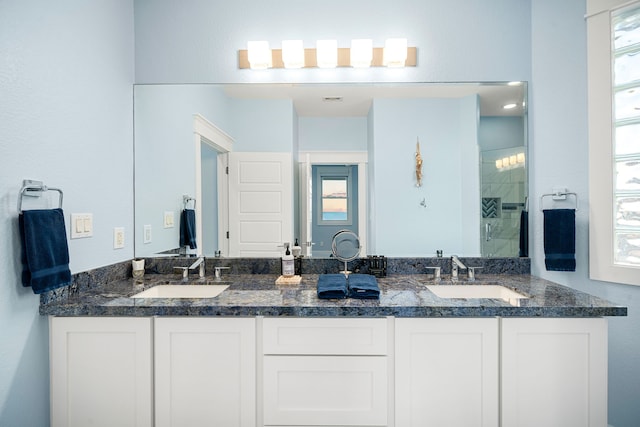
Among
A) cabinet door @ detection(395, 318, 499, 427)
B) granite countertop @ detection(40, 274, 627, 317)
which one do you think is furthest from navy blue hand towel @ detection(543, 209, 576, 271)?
cabinet door @ detection(395, 318, 499, 427)

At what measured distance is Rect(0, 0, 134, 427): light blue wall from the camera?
1.25 meters

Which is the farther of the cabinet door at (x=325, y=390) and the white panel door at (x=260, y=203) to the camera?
the white panel door at (x=260, y=203)

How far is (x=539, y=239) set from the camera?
193 centimetres

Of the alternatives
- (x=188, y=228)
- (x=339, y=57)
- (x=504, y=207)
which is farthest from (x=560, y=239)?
(x=188, y=228)

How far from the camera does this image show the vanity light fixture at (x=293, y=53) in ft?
6.36

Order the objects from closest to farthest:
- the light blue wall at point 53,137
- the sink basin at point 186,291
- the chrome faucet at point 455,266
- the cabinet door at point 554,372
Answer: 1. the light blue wall at point 53,137
2. the cabinet door at point 554,372
3. the sink basin at point 186,291
4. the chrome faucet at point 455,266

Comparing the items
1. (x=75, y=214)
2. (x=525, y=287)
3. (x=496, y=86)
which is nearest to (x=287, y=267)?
(x=75, y=214)

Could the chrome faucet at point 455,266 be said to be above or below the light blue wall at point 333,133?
below

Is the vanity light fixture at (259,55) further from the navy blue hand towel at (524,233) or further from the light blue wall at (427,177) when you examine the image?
the navy blue hand towel at (524,233)

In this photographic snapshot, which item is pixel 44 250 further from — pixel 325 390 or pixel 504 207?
pixel 504 207

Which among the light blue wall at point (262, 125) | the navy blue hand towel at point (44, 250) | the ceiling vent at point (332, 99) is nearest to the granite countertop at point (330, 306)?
the navy blue hand towel at point (44, 250)

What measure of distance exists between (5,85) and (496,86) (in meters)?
2.30

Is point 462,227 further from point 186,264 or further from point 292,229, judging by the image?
point 186,264

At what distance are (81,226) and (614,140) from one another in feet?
8.72
